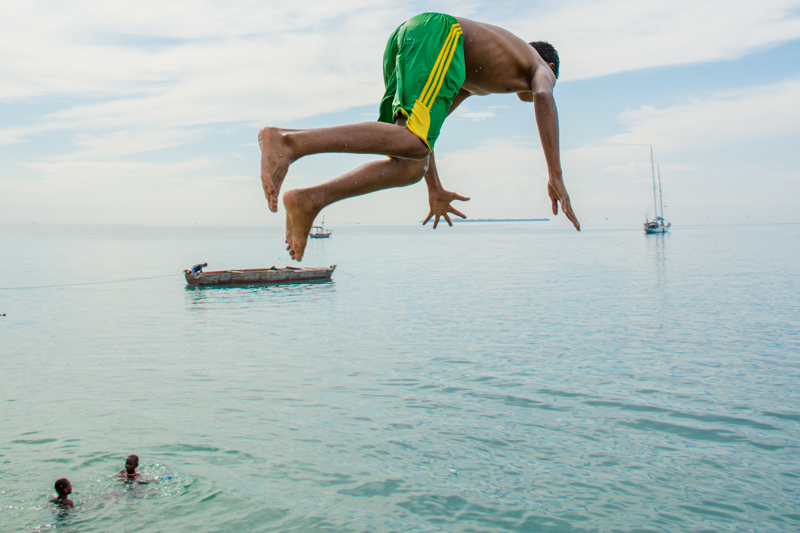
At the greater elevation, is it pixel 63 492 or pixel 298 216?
pixel 298 216

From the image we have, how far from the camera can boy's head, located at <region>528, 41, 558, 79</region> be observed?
3.47 meters

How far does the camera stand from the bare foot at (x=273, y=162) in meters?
2.72

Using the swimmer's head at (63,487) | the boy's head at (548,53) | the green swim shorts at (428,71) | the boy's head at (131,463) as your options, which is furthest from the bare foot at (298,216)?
the boy's head at (131,463)

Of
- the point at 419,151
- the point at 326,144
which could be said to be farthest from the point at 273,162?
the point at 419,151

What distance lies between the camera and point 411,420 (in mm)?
19297

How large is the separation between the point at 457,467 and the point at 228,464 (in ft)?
20.6

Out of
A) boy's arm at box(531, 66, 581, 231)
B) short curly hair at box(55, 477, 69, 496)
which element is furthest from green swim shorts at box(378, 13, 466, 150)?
short curly hair at box(55, 477, 69, 496)

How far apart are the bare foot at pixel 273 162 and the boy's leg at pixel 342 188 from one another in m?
0.30

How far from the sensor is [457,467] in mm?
15766

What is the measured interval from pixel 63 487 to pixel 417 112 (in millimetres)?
14643

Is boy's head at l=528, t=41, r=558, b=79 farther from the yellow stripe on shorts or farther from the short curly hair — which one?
the short curly hair

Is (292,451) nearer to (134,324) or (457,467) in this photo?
(457,467)

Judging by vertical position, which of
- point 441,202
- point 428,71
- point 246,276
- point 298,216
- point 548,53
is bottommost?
point 246,276

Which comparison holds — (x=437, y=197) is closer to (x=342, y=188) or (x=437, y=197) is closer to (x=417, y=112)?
(x=342, y=188)
